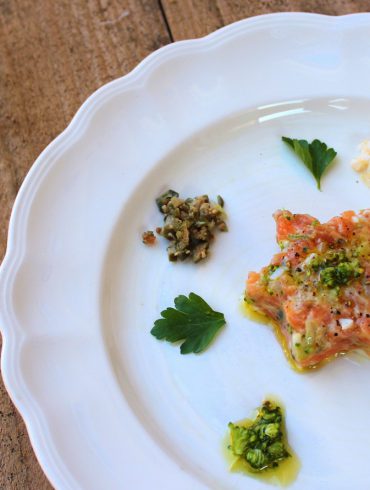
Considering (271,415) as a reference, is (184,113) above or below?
above

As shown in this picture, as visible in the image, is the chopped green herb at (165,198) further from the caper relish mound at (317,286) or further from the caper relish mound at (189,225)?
the caper relish mound at (317,286)

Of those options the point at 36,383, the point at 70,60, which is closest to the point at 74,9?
the point at 70,60

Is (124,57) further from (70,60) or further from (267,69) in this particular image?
(267,69)

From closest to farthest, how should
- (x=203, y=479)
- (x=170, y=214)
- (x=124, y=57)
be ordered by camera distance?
(x=203, y=479) → (x=170, y=214) → (x=124, y=57)

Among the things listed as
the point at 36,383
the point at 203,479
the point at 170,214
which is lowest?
the point at 203,479

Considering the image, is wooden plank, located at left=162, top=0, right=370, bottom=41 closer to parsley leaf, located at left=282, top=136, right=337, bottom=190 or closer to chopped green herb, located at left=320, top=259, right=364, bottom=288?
parsley leaf, located at left=282, top=136, right=337, bottom=190
